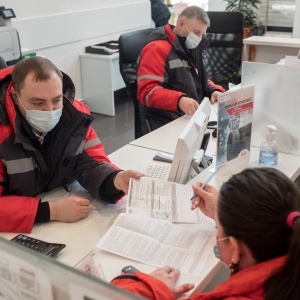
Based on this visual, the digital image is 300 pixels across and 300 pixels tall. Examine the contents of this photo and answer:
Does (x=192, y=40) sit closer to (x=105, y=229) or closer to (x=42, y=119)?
(x=42, y=119)

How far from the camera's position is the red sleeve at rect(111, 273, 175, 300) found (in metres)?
1.07

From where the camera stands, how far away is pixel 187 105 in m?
2.41

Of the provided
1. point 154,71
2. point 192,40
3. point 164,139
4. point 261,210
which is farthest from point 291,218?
point 192,40

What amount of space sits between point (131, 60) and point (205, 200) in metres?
1.62

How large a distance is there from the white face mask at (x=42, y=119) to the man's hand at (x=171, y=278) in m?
0.68

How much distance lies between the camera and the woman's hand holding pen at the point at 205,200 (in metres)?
1.43

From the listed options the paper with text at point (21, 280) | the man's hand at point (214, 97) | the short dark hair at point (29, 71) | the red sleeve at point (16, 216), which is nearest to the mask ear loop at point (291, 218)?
the paper with text at point (21, 280)

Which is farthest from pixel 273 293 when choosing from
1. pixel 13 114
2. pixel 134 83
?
pixel 134 83

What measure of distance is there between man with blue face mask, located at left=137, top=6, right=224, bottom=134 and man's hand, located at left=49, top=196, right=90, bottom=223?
1.14 meters

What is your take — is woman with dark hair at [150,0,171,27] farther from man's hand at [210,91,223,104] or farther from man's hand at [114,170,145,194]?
man's hand at [114,170,145,194]

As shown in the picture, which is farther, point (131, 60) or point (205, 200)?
point (131, 60)

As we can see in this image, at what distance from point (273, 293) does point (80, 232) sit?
0.73 m

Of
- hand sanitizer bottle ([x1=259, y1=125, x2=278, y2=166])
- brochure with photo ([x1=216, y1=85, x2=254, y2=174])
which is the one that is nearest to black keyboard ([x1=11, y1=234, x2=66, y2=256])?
brochure with photo ([x1=216, y1=85, x2=254, y2=174])

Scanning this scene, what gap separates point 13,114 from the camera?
150cm
